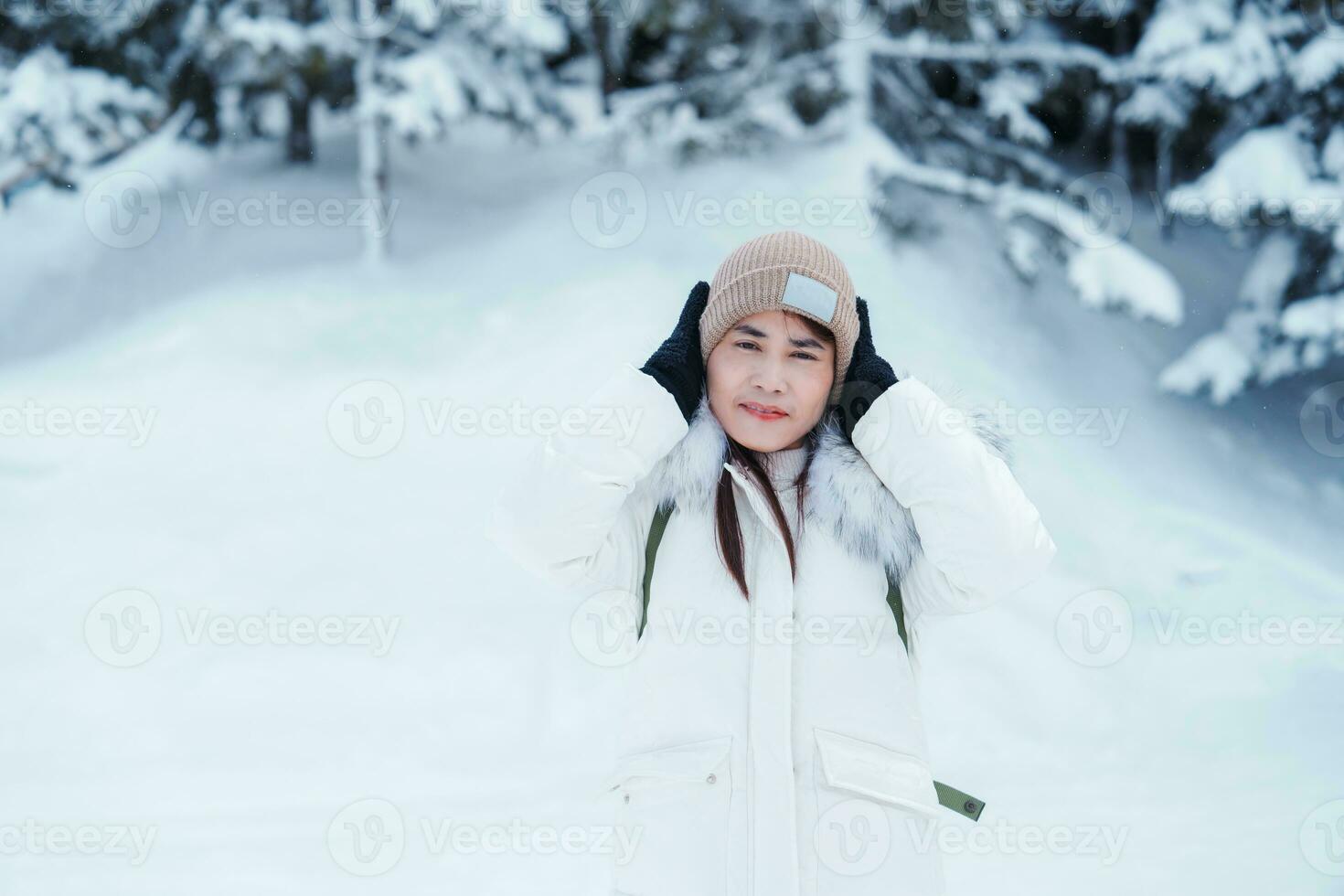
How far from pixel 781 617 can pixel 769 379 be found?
16.6 inches

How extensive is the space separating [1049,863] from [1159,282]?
506cm

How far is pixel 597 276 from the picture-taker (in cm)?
866

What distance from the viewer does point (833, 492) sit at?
2.03 m

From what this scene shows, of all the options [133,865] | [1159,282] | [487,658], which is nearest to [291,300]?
[487,658]

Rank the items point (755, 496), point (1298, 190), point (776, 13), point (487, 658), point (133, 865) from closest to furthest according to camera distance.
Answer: point (755, 496), point (133, 865), point (487, 658), point (1298, 190), point (776, 13)

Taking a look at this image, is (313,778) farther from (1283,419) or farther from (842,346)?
(1283,419)

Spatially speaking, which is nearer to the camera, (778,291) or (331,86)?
(778,291)

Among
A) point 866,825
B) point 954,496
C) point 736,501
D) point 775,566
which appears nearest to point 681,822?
point 866,825

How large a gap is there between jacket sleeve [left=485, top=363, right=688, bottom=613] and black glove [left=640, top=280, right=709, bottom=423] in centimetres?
3

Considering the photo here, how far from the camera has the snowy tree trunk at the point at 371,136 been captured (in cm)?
865

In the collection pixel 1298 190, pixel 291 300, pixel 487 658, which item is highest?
pixel 1298 190

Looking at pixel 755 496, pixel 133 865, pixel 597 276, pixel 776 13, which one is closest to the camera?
pixel 755 496

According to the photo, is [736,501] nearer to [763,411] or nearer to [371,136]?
[763,411]

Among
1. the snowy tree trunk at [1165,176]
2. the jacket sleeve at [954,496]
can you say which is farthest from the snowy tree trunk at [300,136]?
the jacket sleeve at [954,496]
